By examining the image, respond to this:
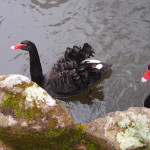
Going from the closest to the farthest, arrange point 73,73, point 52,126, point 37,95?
point 52,126
point 37,95
point 73,73

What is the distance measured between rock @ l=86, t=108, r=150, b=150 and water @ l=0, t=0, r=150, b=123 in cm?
178

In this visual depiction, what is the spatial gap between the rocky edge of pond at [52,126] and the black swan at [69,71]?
6.20 feet

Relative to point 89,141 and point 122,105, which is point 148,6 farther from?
point 89,141

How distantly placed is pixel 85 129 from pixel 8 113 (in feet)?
2.18

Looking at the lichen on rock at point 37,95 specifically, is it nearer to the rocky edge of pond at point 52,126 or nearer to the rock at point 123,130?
the rocky edge of pond at point 52,126

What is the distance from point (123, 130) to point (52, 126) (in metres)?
0.57

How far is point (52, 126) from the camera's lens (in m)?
2.27

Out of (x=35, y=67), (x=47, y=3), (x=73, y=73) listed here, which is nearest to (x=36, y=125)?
(x=73, y=73)

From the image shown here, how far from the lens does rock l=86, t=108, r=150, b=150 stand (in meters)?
2.10

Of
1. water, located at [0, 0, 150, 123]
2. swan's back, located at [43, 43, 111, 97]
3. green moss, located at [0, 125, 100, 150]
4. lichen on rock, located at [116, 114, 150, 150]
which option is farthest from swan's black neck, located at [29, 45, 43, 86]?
lichen on rock, located at [116, 114, 150, 150]

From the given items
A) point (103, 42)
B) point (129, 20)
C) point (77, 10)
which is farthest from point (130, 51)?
point (77, 10)

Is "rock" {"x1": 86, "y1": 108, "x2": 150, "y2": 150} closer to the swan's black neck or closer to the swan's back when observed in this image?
the swan's back

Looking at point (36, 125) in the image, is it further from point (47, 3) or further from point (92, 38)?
point (47, 3)

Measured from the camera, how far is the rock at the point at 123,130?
2.10 meters
